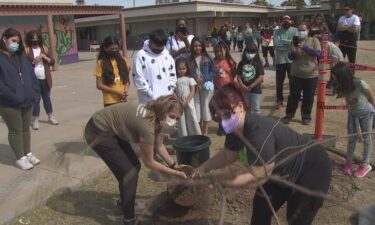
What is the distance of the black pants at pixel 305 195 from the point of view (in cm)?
254

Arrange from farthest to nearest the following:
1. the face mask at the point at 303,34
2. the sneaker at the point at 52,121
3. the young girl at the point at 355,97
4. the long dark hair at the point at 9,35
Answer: the sneaker at the point at 52,121
the face mask at the point at 303,34
the long dark hair at the point at 9,35
the young girl at the point at 355,97

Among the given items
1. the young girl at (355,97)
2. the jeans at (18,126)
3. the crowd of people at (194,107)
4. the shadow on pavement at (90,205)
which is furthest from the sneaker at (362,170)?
the jeans at (18,126)

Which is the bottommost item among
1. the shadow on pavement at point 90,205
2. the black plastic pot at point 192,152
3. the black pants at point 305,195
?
the shadow on pavement at point 90,205

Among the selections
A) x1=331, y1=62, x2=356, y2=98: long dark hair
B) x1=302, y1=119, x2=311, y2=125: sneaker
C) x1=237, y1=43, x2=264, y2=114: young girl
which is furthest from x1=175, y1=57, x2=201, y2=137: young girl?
x1=302, y1=119, x2=311, y2=125: sneaker

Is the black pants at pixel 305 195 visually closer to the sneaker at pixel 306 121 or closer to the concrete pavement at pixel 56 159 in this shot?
the concrete pavement at pixel 56 159

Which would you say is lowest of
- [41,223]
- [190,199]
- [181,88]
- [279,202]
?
[41,223]

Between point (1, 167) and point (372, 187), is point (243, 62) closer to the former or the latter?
point (372, 187)

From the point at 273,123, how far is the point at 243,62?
3854 millimetres

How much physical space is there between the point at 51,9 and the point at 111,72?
14.0m

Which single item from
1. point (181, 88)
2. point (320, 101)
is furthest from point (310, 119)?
point (181, 88)

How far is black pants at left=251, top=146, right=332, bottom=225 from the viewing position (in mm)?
2535

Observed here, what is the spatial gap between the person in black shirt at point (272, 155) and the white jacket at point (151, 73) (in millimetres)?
2480

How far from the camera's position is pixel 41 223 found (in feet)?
12.5

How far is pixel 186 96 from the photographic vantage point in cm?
553
